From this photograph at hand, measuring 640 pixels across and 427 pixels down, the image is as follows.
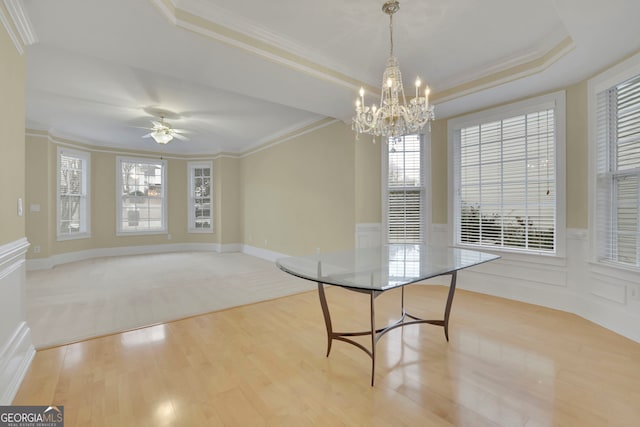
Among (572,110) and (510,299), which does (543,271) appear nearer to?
(510,299)

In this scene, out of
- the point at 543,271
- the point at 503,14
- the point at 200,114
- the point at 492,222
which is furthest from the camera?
the point at 200,114

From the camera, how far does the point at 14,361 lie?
1.96 meters

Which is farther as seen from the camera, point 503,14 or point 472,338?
point 472,338

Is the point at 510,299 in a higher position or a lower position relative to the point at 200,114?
lower

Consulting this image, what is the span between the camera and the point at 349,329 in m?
2.83

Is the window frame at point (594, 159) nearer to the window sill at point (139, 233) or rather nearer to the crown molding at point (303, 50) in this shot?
the crown molding at point (303, 50)

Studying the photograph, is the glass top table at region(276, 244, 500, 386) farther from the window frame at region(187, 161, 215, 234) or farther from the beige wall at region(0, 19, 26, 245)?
the window frame at region(187, 161, 215, 234)

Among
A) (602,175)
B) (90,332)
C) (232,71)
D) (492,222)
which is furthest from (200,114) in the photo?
(602,175)

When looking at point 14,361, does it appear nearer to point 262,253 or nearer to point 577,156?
point 262,253

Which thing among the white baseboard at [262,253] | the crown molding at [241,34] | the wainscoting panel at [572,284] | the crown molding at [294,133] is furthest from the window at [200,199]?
the wainscoting panel at [572,284]

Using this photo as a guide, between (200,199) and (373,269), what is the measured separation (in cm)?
735

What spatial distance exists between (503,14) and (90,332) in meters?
4.62

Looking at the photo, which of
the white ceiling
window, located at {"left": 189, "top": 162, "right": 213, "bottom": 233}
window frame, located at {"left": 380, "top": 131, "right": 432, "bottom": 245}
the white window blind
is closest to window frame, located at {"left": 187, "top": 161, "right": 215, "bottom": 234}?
window, located at {"left": 189, "top": 162, "right": 213, "bottom": 233}

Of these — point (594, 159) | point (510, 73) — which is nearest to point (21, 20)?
point (510, 73)
